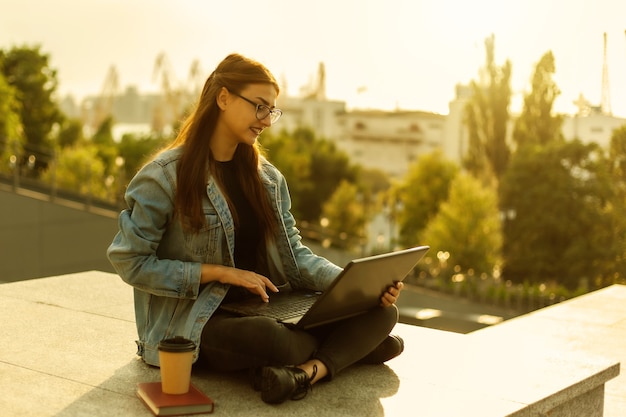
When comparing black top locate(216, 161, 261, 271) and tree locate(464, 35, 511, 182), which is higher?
black top locate(216, 161, 261, 271)

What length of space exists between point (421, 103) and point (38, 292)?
170ft

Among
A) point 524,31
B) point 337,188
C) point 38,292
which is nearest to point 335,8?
point 337,188

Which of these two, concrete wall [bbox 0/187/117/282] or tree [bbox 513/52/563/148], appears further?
tree [bbox 513/52/563/148]

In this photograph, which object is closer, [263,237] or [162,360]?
[162,360]

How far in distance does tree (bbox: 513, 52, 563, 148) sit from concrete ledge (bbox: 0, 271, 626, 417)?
3465cm

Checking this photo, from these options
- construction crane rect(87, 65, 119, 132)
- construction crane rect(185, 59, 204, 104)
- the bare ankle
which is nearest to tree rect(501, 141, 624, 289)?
the bare ankle

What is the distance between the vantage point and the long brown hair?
3023 millimetres

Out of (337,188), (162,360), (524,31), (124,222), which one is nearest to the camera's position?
(162,360)

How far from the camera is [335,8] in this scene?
6638 cm

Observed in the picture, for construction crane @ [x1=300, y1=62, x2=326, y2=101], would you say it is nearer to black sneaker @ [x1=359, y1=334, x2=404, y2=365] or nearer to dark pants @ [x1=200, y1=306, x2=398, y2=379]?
black sneaker @ [x1=359, y1=334, x2=404, y2=365]

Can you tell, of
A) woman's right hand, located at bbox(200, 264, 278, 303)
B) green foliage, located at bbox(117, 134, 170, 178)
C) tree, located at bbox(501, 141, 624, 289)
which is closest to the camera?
woman's right hand, located at bbox(200, 264, 278, 303)

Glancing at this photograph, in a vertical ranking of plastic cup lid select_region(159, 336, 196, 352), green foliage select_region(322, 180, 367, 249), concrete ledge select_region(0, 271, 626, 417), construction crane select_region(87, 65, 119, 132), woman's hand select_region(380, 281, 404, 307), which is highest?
woman's hand select_region(380, 281, 404, 307)

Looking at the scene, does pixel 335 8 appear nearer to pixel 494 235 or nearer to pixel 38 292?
pixel 494 235

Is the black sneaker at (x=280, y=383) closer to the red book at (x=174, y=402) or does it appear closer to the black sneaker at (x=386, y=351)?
the red book at (x=174, y=402)
